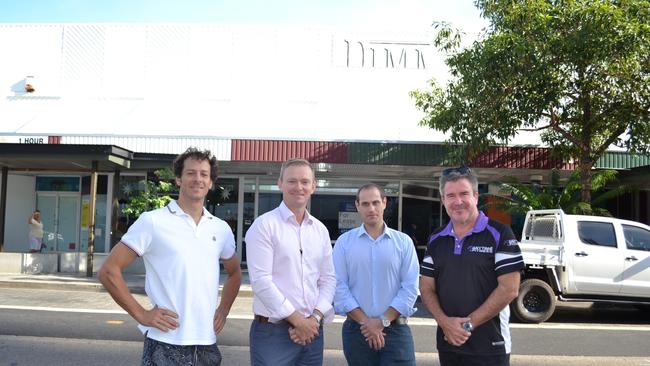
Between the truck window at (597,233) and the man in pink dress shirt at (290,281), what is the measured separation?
8.31 m

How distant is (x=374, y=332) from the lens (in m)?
3.61

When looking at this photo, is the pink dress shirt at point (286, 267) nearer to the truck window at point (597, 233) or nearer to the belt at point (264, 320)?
the belt at point (264, 320)

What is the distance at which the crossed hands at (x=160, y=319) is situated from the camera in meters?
2.99

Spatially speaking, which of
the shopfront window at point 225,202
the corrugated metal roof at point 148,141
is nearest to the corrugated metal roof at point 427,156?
the corrugated metal roof at point 148,141

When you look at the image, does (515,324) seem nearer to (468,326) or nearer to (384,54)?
(468,326)

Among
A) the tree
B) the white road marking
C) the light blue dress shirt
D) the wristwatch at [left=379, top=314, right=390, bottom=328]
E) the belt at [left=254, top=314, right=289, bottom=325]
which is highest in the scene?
the tree

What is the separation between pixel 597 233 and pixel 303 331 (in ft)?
28.8

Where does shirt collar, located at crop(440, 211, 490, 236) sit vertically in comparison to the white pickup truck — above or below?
above

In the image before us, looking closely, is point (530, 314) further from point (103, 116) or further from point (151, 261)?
point (103, 116)

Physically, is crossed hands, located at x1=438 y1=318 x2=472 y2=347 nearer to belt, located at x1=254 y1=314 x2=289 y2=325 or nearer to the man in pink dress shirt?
the man in pink dress shirt

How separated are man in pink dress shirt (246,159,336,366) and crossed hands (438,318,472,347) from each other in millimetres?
705

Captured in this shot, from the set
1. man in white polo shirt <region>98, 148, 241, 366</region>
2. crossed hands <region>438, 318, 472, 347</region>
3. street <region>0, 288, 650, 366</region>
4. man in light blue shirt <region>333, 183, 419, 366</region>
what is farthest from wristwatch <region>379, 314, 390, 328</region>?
street <region>0, 288, 650, 366</region>

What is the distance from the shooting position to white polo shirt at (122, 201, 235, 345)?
305 cm

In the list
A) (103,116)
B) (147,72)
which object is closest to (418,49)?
(147,72)
